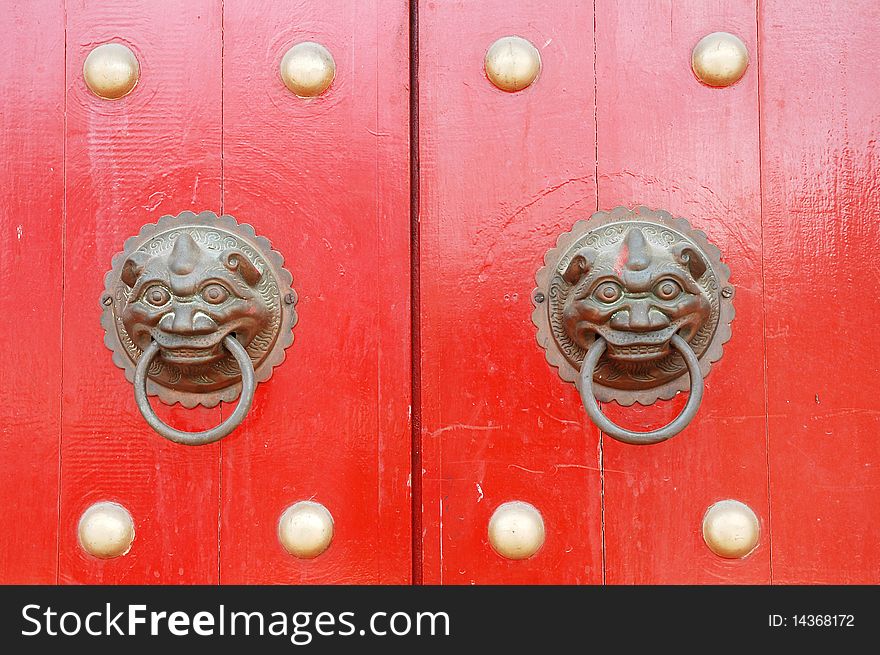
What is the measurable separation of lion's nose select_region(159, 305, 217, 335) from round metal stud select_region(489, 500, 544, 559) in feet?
1.17

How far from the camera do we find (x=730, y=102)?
3.04 ft

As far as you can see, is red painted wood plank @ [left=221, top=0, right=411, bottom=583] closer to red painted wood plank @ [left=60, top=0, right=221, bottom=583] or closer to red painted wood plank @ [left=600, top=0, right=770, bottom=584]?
red painted wood plank @ [left=60, top=0, right=221, bottom=583]

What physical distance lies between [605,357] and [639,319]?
0.07 meters

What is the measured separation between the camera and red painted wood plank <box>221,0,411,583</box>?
920 millimetres

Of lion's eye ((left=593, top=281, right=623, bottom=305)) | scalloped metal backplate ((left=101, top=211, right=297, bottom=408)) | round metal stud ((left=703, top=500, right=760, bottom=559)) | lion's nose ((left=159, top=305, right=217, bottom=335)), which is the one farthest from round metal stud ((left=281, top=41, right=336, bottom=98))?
round metal stud ((left=703, top=500, right=760, bottom=559))

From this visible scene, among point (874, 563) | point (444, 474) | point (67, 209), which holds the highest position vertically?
point (67, 209)

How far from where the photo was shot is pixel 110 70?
932 millimetres

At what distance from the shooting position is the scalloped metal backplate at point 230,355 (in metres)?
0.91

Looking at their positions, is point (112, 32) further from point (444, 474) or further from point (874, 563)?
point (874, 563)

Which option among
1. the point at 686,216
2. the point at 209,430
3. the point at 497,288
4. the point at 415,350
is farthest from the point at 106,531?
the point at 686,216

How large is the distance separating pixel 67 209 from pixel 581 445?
2.00 ft

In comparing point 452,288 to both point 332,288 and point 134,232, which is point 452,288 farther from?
point 134,232

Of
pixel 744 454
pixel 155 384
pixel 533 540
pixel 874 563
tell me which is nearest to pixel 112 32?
pixel 155 384

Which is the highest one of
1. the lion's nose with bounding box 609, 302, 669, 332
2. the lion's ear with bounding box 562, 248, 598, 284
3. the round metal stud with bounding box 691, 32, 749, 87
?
the round metal stud with bounding box 691, 32, 749, 87
